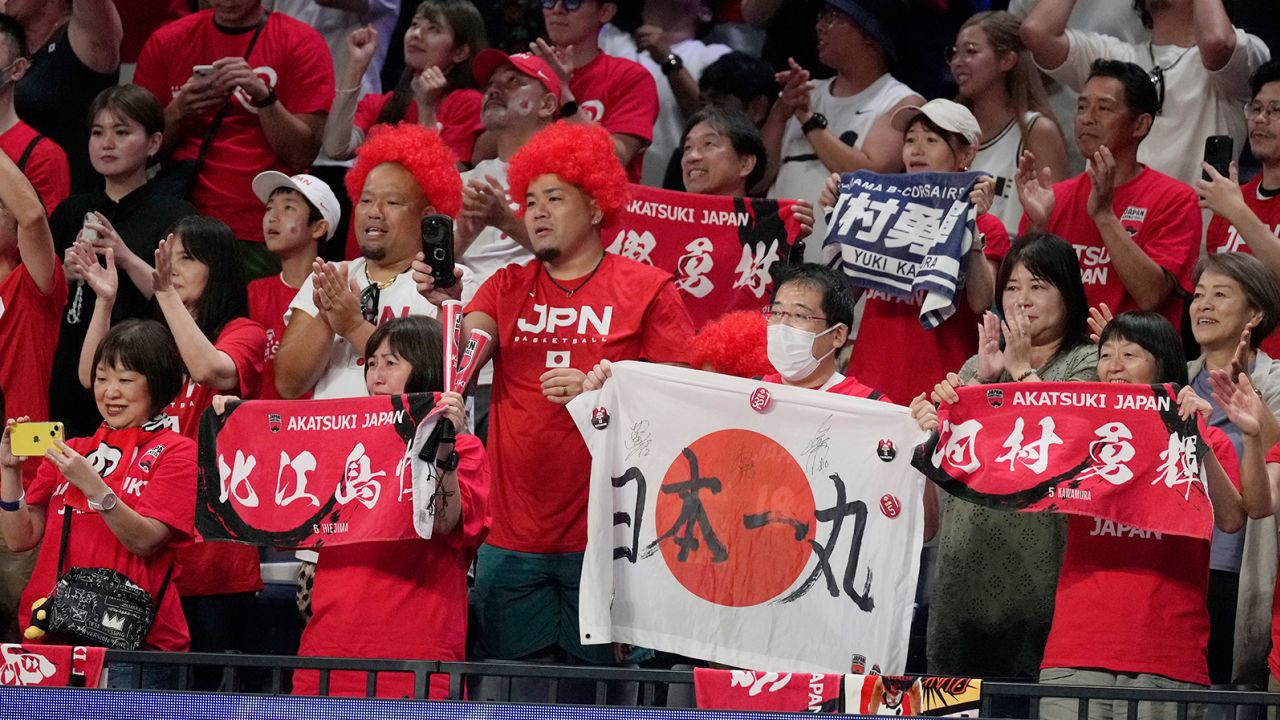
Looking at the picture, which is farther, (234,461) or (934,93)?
(934,93)

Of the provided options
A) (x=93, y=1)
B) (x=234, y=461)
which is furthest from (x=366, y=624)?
(x=93, y=1)

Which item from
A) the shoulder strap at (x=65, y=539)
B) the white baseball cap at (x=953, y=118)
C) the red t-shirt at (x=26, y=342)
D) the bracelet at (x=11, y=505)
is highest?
the white baseball cap at (x=953, y=118)

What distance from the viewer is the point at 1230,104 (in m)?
7.04

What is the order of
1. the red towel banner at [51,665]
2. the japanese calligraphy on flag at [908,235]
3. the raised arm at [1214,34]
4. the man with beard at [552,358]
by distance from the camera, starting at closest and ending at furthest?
the red towel banner at [51,665]
the man with beard at [552,358]
the japanese calligraphy on flag at [908,235]
the raised arm at [1214,34]

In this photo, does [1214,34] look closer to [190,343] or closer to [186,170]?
[190,343]

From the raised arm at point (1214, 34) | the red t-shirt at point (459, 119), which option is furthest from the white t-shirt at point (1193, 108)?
the red t-shirt at point (459, 119)

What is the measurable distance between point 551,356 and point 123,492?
4.58ft

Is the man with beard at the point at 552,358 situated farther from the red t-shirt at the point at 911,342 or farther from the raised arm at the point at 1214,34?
the raised arm at the point at 1214,34

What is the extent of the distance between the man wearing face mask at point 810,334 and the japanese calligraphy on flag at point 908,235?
0.66 metres

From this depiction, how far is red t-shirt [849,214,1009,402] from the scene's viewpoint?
609 centimetres

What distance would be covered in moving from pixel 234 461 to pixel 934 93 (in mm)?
4328

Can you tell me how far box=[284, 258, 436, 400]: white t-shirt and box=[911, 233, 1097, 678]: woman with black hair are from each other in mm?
1887

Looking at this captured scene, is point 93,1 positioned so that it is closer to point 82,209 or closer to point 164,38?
point 164,38

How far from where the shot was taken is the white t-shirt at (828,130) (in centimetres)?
732
